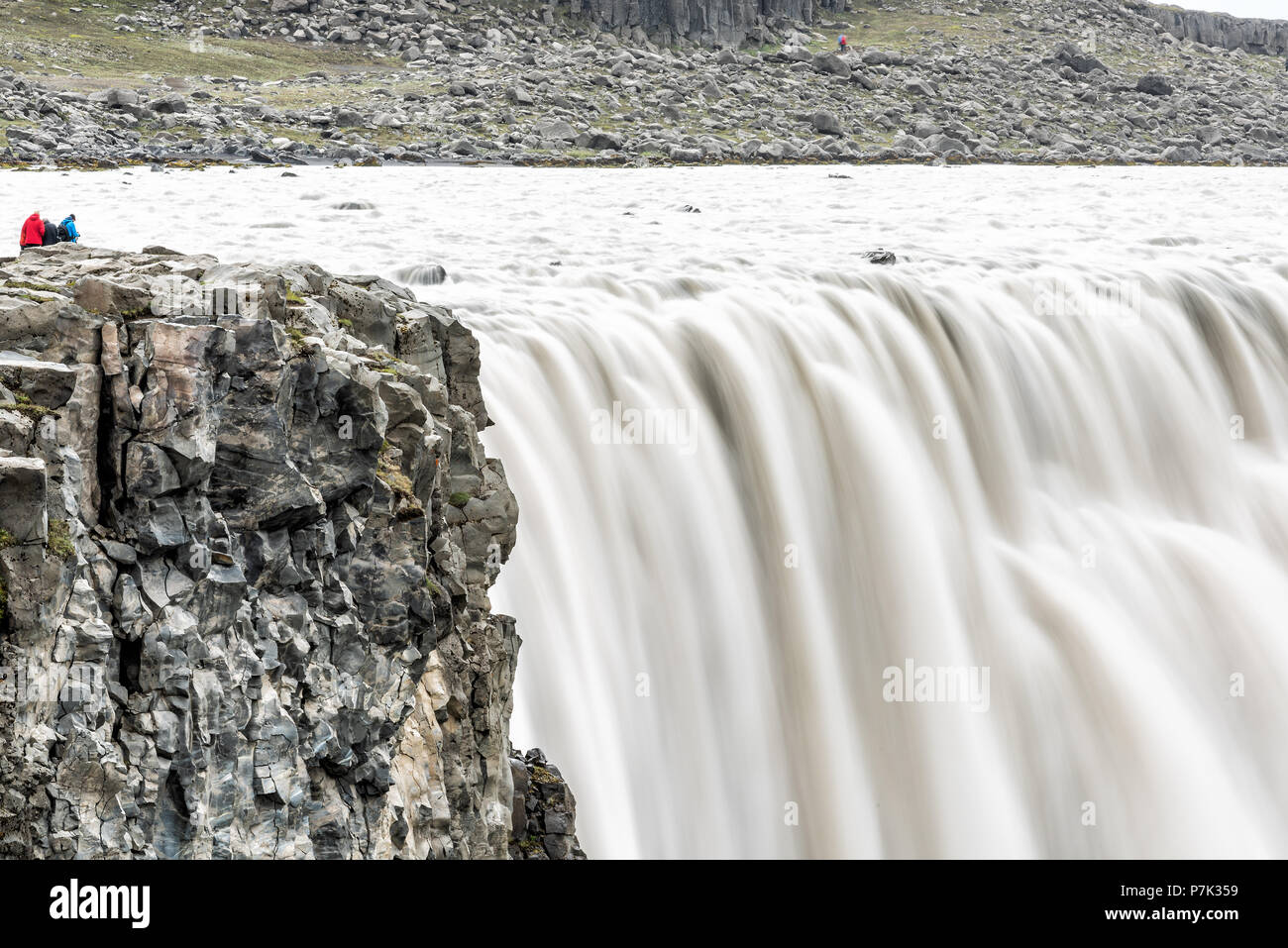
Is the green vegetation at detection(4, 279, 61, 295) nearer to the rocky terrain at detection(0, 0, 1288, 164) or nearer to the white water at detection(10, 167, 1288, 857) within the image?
the white water at detection(10, 167, 1288, 857)

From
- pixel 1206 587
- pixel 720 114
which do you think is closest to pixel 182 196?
pixel 1206 587

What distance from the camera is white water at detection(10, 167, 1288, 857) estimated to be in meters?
12.8

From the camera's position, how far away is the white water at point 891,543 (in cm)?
1278

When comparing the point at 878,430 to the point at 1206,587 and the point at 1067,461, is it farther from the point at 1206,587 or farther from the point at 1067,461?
the point at 1206,587

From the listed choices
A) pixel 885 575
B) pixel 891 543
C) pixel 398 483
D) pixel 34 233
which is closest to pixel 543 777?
pixel 398 483

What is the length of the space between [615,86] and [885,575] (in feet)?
187

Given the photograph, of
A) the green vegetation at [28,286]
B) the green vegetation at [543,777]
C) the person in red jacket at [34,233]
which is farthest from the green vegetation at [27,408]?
the person in red jacket at [34,233]

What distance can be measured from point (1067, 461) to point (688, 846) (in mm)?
8272

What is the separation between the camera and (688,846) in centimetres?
1210

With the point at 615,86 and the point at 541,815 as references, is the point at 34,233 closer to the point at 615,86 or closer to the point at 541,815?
the point at 541,815

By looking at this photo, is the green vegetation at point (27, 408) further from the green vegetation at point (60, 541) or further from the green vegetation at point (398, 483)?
the green vegetation at point (398, 483)

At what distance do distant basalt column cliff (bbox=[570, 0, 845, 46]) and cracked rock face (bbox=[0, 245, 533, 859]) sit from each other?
83.4 m

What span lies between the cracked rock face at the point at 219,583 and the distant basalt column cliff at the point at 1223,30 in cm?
12051

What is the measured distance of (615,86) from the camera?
6669cm
